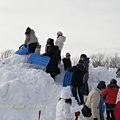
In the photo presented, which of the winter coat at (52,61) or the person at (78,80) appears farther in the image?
the winter coat at (52,61)

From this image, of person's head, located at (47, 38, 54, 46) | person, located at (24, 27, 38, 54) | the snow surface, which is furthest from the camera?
person, located at (24, 27, 38, 54)

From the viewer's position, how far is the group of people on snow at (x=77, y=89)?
670 cm

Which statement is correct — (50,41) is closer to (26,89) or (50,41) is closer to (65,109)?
(26,89)

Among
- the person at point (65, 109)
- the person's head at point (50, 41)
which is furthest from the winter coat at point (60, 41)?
the person at point (65, 109)

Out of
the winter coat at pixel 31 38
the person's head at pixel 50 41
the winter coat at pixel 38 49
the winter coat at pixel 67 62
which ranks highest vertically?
the winter coat at pixel 31 38

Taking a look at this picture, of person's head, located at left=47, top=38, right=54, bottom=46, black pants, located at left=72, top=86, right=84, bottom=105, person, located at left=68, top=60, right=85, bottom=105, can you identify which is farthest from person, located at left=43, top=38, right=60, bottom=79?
black pants, located at left=72, top=86, right=84, bottom=105

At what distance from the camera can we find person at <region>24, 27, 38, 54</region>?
505 inches

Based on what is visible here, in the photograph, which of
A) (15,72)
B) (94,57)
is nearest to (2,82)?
(15,72)

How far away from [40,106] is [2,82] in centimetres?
190

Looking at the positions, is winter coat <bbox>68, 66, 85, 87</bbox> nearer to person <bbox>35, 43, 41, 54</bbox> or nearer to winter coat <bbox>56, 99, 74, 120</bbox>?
person <bbox>35, 43, 41, 54</bbox>

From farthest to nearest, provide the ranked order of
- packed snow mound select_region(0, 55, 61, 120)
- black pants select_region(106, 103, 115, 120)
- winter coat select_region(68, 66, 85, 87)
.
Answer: winter coat select_region(68, 66, 85, 87) < packed snow mound select_region(0, 55, 61, 120) < black pants select_region(106, 103, 115, 120)

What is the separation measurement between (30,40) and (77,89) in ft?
11.5

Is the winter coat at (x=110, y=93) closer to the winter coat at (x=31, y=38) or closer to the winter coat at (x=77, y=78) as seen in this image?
the winter coat at (x=77, y=78)

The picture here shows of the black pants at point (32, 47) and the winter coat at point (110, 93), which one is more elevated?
the black pants at point (32, 47)
